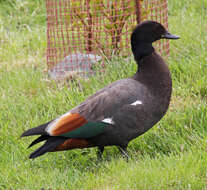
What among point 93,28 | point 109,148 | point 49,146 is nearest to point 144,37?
point 109,148

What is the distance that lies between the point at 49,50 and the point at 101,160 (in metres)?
2.11

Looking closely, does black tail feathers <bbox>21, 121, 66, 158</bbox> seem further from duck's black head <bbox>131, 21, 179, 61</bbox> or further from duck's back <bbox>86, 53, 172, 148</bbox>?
duck's black head <bbox>131, 21, 179, 61</bbox>

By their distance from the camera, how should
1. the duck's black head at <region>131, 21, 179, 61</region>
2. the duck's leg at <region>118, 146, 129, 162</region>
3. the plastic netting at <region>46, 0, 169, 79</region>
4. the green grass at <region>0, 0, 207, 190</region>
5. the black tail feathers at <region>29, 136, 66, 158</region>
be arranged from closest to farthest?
the green grass at <region>0, 0, 207, 190</region> → the black tail feathers at <region>29, 136, 66, 158</region> → the duck's leg at <region>118, 146, 129, 162</region> → the duck's black head at <region>131, 21, 179, 61</region> → the plastic netting at <region>46, 0, 169, 79</region>

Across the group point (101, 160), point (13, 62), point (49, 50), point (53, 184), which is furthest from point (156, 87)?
point (13, 62)

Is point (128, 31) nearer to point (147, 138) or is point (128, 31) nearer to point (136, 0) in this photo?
point (136, 0)

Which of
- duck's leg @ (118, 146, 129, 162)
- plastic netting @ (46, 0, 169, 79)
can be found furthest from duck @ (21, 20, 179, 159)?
plastic netting @ (46, 0, 169, 79)

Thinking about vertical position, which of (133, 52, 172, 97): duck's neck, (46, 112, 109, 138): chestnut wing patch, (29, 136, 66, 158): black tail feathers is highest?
(133, 52, 172, 97): duck's neck

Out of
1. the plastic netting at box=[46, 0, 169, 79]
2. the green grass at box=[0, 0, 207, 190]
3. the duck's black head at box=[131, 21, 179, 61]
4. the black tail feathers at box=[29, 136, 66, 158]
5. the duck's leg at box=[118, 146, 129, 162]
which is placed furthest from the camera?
the plastic netting at box=[46, 0, 169, 79]

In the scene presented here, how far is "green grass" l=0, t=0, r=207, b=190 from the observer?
3305 millimetres

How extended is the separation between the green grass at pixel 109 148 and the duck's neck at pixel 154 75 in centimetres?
43

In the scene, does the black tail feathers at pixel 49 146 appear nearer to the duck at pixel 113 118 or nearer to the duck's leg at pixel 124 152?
the duck at pixel 113 118

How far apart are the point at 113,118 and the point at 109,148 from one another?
61 cm

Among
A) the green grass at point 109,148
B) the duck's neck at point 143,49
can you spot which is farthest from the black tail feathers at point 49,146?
the duck's neck at point 143,49

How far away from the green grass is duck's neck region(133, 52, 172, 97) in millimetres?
429
